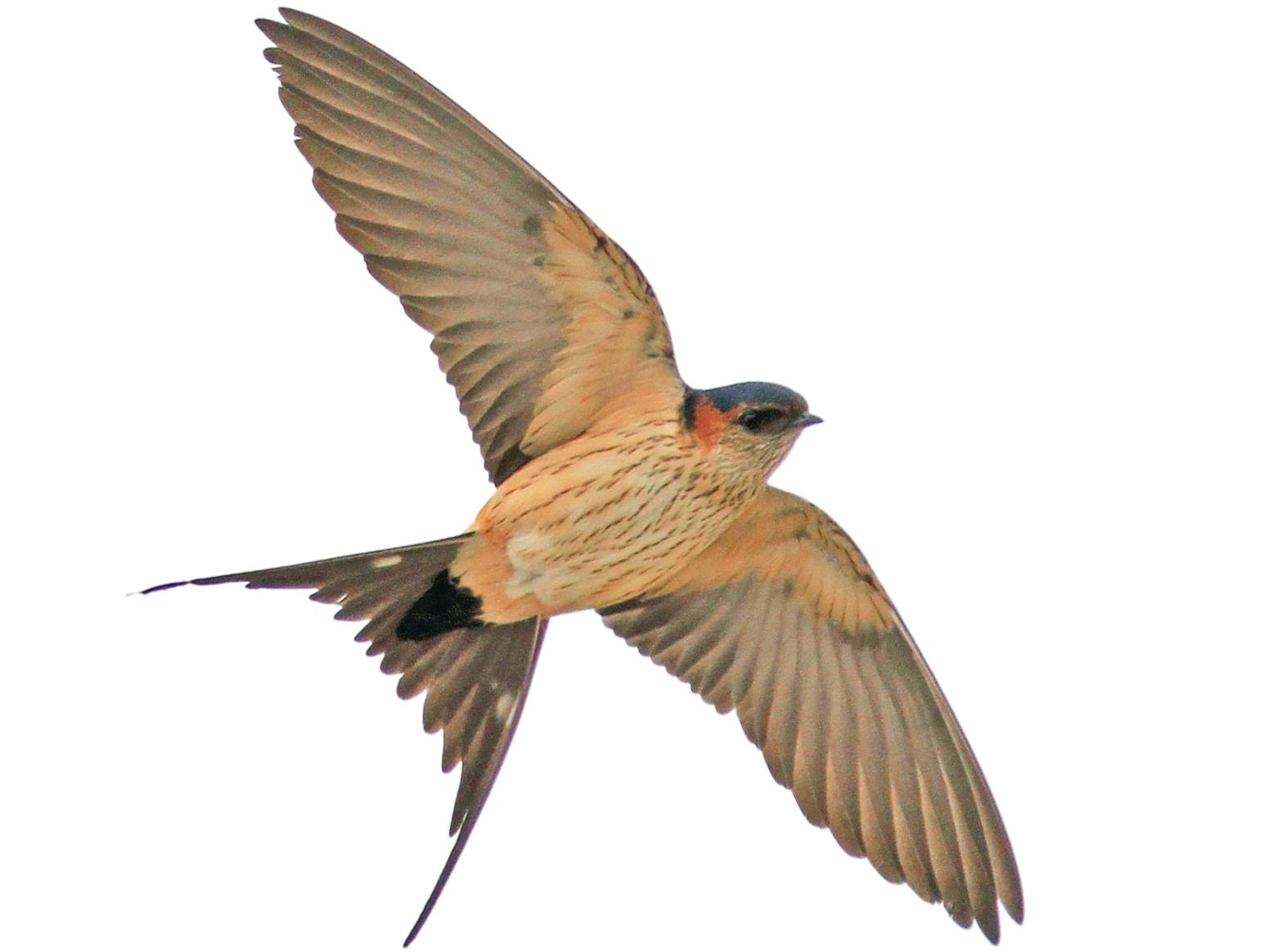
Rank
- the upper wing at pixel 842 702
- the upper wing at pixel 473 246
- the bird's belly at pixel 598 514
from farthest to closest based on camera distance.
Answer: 1. the upper wing at pixel 842 702
2. the bird's belly at pixel 598 514
3. the upper wing at pixel 473 246

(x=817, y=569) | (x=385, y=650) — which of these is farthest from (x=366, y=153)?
(x=817, y=569)

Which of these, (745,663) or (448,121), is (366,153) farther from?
(745,663)

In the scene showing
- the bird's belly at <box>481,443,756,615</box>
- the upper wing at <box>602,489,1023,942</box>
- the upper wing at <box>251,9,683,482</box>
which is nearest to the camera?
the upper wing at <box>251,9,683,482</box>

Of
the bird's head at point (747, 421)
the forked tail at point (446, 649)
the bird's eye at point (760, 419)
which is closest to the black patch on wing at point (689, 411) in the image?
the bird's head at point (747, 421)

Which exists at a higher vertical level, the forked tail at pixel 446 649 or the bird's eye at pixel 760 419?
the bird's eye at pixel 760 419

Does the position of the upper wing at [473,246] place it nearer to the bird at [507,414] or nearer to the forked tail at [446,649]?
the bird at [507,414]

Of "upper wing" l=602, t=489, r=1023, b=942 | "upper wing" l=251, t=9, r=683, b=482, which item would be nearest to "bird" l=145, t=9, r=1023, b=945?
Answer: "upper wing" l=251, t=9, r=683, b=482

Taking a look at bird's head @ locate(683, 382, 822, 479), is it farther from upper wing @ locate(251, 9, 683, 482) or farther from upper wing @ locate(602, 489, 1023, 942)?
upper wing @ locate(602, 489, 1023, 942)
